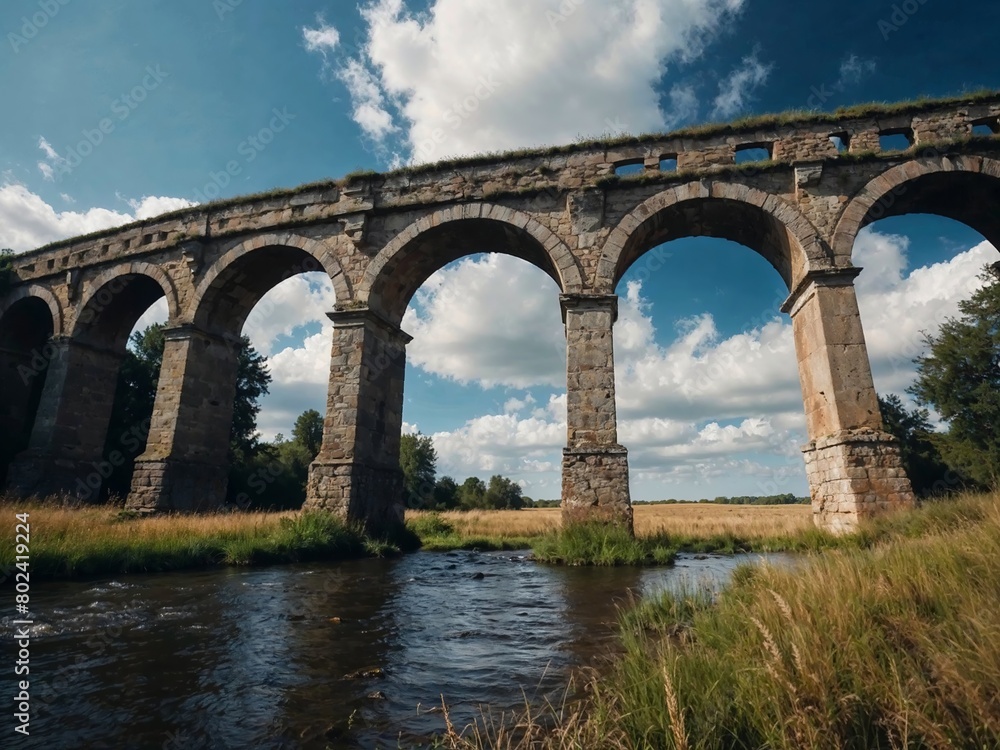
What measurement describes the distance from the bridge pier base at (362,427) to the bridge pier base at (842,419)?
9103 mm

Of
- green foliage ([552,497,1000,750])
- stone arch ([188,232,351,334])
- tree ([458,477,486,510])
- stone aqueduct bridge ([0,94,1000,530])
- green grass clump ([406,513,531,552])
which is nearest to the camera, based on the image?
green foliage ([552,497,1000,750])

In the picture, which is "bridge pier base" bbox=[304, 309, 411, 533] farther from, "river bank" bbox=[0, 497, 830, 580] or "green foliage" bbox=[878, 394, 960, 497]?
"green foliage" bbox=[878, 394, 960, 497]

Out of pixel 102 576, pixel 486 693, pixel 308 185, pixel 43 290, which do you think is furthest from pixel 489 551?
pixel 43 290

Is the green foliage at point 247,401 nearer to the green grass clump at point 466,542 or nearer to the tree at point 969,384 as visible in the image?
the green grass clump at point 466,542

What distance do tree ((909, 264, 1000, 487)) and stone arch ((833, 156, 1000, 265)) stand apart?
12.9 m

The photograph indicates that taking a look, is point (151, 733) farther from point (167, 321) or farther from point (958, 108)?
point (958, 108)

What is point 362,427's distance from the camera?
1155 cm

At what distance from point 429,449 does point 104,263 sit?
123 ft

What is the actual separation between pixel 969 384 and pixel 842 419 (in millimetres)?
18480

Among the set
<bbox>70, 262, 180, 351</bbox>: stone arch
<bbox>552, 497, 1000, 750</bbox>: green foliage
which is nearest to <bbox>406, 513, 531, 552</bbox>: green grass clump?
<bbox>552, 497, 1000, 750</bbox>: green foliage

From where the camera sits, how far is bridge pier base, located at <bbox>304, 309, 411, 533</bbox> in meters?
11.0

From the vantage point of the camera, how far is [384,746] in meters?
2.30

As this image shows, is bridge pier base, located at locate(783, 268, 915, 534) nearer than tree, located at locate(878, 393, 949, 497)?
Yes

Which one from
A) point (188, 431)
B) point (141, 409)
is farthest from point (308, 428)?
point (188, 431)
